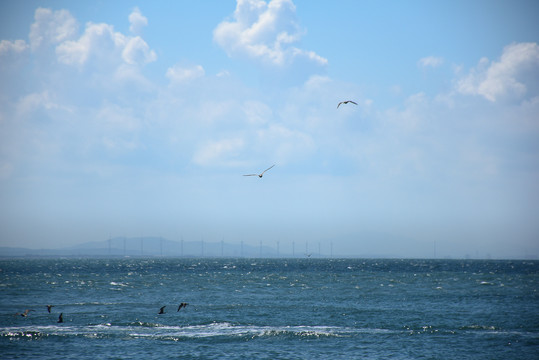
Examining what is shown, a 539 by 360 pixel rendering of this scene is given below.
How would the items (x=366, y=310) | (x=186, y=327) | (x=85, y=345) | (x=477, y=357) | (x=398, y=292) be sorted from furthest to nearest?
(x=398, y=292)
(x=366, y=310)
(x=186, y=327)
(x=85, y=345)
(x=477, y=357)

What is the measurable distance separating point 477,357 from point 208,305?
1141 inches

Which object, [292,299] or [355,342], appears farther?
[292,299]

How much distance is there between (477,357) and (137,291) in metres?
46.7

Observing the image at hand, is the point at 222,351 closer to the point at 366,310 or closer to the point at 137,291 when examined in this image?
the point at 366,310

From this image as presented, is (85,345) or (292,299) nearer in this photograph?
(85,345)

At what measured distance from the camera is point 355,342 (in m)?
34.8

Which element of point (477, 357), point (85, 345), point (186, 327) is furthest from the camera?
point (186, 327)

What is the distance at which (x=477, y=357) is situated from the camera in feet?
102

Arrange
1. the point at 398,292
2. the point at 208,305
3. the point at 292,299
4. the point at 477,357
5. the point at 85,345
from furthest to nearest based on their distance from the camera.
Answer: the point at 398,292 < the point at 292,299 < the point at 208,305 < the point at 85,345 < the point at 477,357

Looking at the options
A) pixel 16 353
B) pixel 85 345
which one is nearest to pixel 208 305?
pixel 85 345

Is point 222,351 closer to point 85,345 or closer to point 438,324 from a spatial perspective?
point 85,345

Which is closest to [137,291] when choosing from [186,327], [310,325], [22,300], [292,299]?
[22,300]

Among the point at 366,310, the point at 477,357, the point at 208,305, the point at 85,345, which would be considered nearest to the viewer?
the point at 477,357

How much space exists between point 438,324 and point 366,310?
891cm
